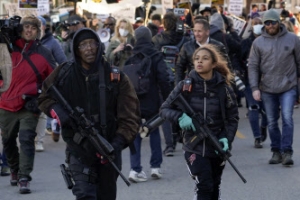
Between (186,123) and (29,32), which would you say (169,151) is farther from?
(186,123)

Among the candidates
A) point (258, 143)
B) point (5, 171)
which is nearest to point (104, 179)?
point (5, 171)

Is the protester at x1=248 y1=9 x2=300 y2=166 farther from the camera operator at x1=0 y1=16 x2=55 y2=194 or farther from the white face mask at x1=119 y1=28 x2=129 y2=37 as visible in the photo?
the white face mask at x1=119 y1=28 x2=129 y2=37

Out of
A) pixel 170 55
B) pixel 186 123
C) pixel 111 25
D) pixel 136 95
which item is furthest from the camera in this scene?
pixel 111 25

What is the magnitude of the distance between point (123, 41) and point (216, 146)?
5.97 metres

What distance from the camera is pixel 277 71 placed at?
10.6 meters

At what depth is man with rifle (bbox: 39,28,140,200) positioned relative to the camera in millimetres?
6539

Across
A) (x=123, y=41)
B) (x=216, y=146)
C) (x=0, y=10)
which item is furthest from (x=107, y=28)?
(x=0, y=10)

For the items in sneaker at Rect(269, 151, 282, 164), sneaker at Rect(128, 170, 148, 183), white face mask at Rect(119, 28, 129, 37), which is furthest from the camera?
white face mask at Rect(119, 28, 129, 37)

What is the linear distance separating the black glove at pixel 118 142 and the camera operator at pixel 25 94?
289 centimetres

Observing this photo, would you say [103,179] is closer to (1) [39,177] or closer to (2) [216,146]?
(2) [216,146]

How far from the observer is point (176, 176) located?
10.5m

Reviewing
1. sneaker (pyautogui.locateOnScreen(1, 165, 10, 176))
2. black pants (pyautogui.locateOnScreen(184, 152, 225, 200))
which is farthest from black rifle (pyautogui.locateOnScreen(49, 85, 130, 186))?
sneaker (pyautogui.locateOnScreen(1, 165, 10, 176))

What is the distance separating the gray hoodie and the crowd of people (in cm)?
1

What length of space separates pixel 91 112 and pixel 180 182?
3673 mm
